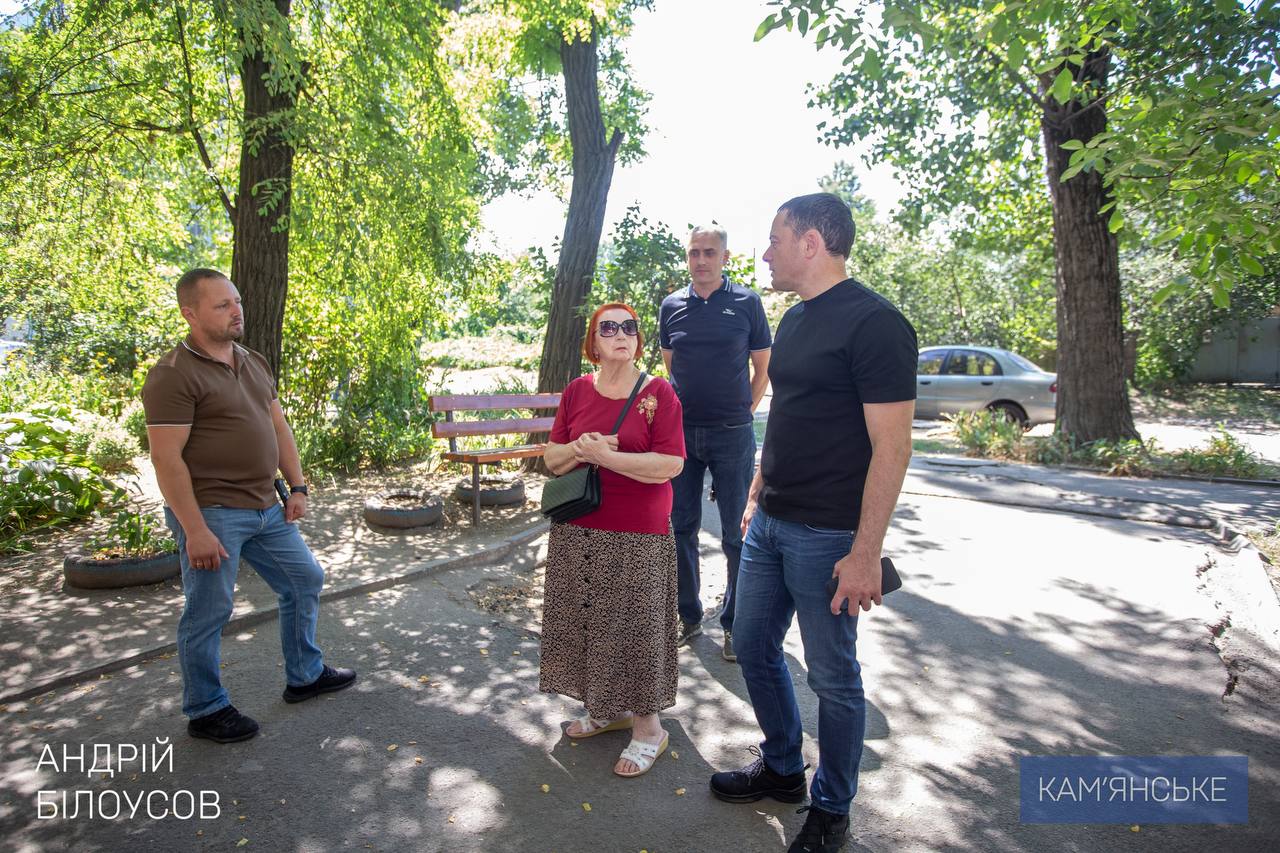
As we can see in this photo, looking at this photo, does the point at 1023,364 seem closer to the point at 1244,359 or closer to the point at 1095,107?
the point at 1095,107

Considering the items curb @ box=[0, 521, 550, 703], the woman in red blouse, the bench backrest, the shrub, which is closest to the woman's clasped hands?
the woman in red blouse

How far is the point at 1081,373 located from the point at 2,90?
12.6 metres

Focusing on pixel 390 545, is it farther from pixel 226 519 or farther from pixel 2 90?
pixel 2 90

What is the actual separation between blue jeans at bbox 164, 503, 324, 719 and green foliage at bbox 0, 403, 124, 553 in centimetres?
332

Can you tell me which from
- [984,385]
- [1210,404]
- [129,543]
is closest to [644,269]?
[129,543]

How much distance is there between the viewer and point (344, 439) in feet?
31.9

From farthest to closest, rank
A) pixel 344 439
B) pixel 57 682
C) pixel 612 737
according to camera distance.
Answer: pixel 344 439 < pixel 57 682 < pixel 612 737

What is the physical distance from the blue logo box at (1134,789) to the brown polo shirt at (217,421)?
3.41 meters

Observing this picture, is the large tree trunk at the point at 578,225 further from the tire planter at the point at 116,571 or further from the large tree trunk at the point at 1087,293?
the large tree trunk at the point at 1087,293

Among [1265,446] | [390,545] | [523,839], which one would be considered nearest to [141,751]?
[523,839]

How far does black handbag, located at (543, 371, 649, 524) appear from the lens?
10.8 ft

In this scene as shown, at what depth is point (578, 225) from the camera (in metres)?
10.1

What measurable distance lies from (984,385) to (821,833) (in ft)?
47.0

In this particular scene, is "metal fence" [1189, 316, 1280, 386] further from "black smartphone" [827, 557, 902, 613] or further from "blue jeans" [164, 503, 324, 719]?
"blue jeans" [164, 503, 324, 719]
